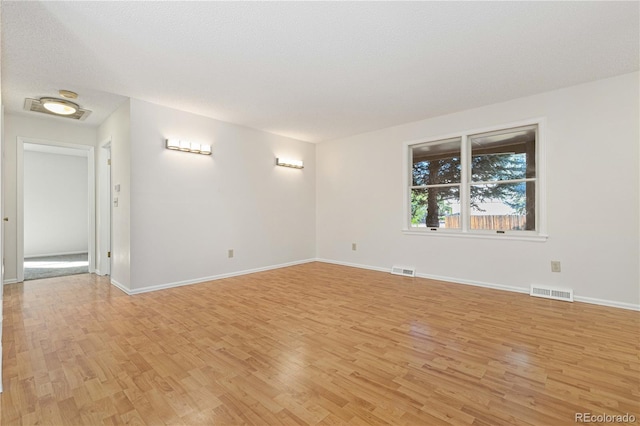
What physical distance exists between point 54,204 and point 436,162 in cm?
895

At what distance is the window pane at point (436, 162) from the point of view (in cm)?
461

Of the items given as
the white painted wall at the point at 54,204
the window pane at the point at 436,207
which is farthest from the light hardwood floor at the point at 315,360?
the white painted wall at the point at 54,204

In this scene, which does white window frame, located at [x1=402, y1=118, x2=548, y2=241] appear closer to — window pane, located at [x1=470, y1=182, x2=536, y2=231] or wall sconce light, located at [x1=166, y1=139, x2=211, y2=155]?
window pane, located at [x1=470, y1=182, x2=536, y2=231]

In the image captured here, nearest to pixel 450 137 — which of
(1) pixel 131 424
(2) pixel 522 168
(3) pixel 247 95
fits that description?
(2) pixel 522 168

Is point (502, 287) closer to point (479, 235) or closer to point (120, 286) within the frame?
point (479, 235)

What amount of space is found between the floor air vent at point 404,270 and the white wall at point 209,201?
1986mm

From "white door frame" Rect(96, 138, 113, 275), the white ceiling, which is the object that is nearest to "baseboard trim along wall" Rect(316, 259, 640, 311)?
the white ceiling

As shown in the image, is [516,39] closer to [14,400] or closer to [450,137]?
[450,137]

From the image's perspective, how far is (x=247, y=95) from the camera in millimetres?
3744

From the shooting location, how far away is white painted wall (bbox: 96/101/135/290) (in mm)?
3898

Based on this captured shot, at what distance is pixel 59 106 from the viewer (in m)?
3.94

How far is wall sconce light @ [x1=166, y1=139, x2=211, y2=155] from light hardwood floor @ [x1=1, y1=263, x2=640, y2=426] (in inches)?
82.0

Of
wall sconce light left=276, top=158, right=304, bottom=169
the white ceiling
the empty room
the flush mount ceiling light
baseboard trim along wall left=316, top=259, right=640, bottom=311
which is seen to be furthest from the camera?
wall sconce light left=276, top=158, right=304, bottom=169

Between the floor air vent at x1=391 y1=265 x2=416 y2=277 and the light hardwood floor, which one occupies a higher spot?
the floor air vent at x1=391 y1=265 x2=416 y2=277
